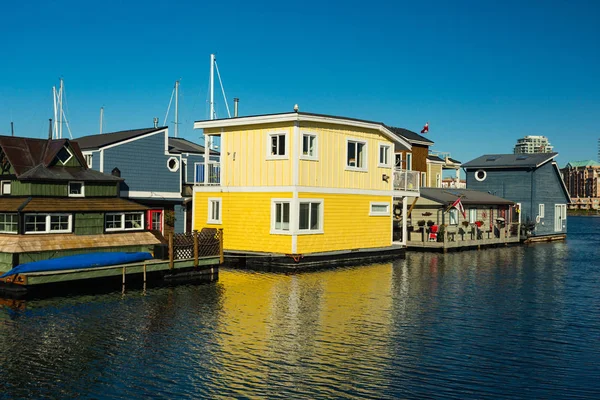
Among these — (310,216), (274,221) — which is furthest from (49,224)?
(310,216)

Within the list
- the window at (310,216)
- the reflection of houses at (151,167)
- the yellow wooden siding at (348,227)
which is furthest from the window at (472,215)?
the reflection of houses at (151,167)

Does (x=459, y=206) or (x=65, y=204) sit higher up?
(x=459, y=206)

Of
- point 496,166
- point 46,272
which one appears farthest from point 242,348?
point 496,166

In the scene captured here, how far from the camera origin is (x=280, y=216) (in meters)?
31.1

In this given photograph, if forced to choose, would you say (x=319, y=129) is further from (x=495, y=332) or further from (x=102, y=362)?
(x=102, y=362)

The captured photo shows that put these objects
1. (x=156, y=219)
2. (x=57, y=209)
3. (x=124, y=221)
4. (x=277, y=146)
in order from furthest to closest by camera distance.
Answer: (x=156, y=219)
(x=277, y=146)
(x=124, y=221)
(x=57, y=209)

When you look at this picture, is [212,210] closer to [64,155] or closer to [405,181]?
[64,155]

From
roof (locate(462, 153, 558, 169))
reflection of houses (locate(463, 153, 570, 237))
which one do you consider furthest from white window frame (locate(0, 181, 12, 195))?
roof (locate(462, 153, 558, 169))

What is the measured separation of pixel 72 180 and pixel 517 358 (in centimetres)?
1798

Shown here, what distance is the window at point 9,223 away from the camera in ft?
74.0

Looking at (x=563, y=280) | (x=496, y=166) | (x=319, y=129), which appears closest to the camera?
(x=563, y=280)

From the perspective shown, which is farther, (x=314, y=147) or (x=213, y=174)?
(x=213, y=174)

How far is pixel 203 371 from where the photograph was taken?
1371 cm

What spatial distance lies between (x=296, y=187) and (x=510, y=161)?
35487mm
